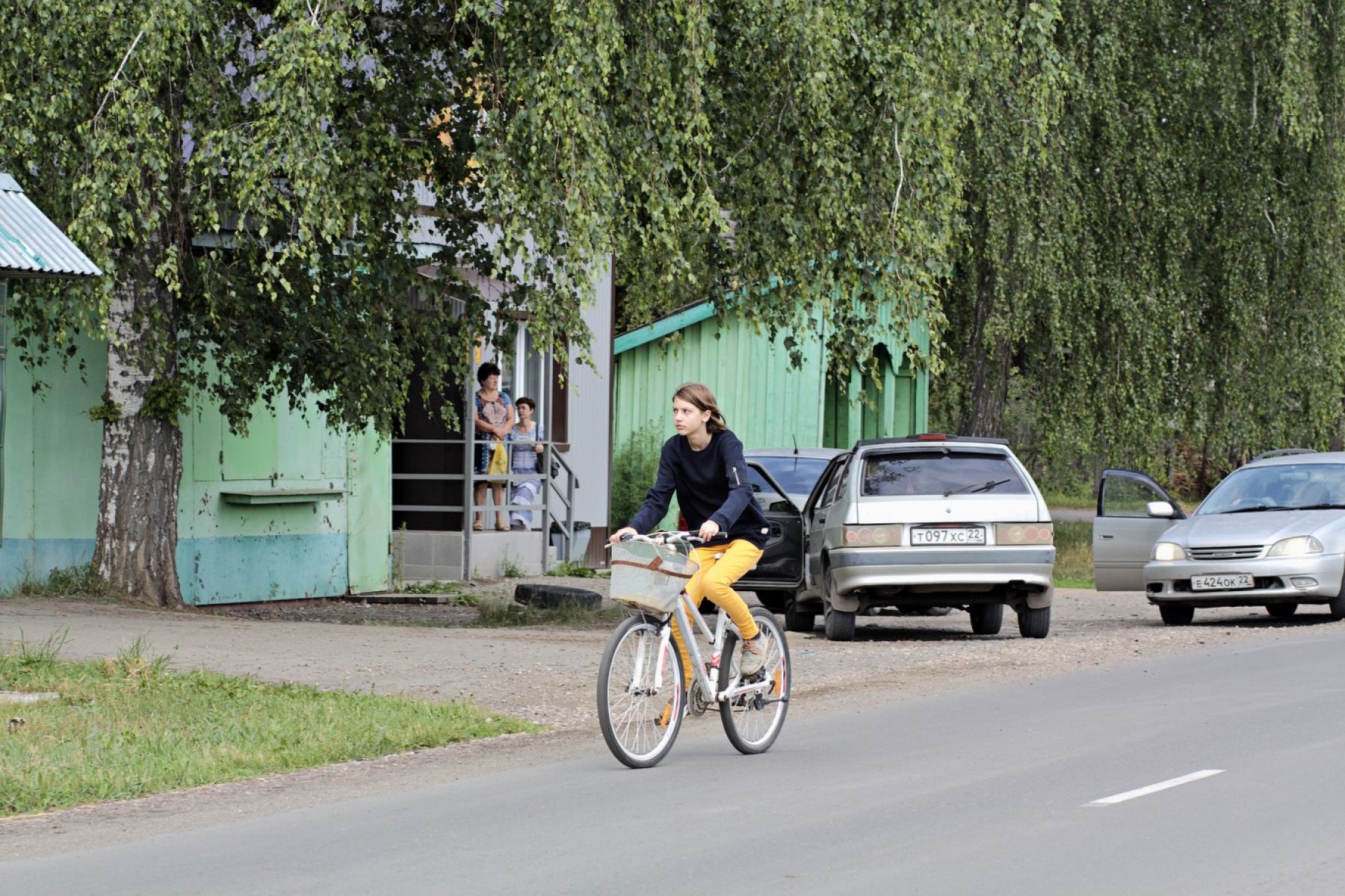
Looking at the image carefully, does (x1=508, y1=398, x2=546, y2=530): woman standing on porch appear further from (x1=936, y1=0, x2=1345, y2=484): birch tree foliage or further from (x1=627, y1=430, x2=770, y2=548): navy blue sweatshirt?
(x1=627, y1=430, x2=770, y2=548): navy blue sweatshirt

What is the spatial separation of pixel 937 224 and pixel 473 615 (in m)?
6.64

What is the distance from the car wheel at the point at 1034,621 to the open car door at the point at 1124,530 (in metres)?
3.06

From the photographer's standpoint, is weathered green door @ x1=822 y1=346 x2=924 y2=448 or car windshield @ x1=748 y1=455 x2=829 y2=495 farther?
weathered green door @ x1=822 y1=346 x2=924 y2=448

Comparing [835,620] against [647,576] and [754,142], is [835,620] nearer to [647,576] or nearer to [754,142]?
[754,142]

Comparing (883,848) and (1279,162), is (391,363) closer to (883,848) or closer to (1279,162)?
(883,848)

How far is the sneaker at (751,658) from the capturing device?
32.1 ft

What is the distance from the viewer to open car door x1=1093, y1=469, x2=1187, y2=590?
19.4 meters

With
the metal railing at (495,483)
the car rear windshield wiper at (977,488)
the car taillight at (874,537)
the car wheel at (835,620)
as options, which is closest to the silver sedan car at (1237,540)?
the car rear windshield wiper at (977,488)

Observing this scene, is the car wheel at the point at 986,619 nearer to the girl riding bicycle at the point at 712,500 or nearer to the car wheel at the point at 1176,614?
the car wheel at the point at 1176,614

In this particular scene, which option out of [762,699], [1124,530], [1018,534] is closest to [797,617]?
[1018,534]

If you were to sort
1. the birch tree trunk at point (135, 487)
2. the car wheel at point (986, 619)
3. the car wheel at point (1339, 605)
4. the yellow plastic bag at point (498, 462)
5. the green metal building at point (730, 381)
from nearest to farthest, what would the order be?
the birch tree trunk at point (135, 487) → the car wheel at point (986, 619) → the car wheel at point (1339, 605) → the yellow plastic bag at point (498, 462) → the green metal building at point (730, 381)

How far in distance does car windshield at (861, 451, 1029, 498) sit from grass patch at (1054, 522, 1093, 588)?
11.8 metres

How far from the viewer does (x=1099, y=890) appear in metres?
6.57

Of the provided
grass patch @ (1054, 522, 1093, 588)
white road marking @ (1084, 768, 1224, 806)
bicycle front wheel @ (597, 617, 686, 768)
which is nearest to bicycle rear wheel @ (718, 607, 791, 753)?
bicycle front wheel @ (597, 617, 686, 768)
